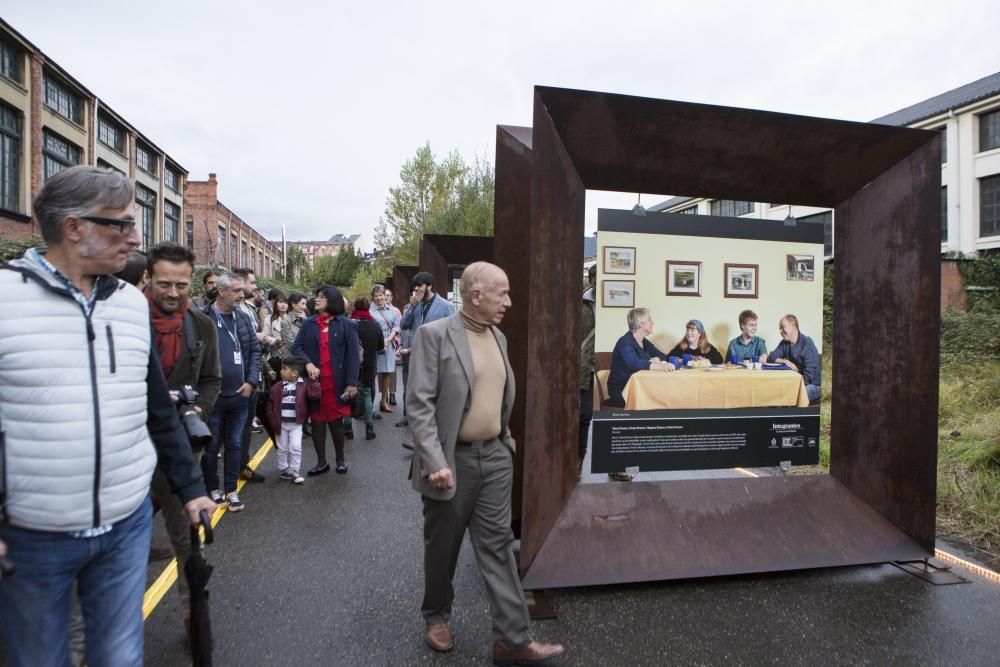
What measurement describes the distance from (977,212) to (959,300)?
19.4 ft

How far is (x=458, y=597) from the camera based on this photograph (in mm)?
3787

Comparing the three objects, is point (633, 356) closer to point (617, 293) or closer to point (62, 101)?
point (617, 293)

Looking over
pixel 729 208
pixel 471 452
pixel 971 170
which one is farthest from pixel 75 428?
pixel 971 170

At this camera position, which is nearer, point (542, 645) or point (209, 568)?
point (209, 568)

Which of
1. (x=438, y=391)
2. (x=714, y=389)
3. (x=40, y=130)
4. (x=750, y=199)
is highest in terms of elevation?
(x=40, y=130)

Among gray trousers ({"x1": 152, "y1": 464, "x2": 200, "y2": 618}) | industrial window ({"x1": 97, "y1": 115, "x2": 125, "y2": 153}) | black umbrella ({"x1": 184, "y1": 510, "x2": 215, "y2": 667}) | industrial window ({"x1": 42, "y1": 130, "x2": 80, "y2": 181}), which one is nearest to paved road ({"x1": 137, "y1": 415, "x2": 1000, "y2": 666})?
gray trousers ({"x1": 152, "y1": 464, "x2": 200, "y2": 618})

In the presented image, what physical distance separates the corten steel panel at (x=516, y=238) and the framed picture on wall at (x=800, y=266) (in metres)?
1.93

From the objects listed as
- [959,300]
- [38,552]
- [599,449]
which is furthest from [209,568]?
[959,300]

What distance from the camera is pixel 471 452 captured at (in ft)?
9.92

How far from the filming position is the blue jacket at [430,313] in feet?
25.7

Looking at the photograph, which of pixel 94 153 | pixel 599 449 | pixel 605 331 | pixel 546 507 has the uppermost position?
pixel 94 153

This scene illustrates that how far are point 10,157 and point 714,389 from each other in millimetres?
25040

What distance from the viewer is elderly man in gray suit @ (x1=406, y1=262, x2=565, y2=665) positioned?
295 cm

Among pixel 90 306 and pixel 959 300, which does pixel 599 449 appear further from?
pixel 959 300
